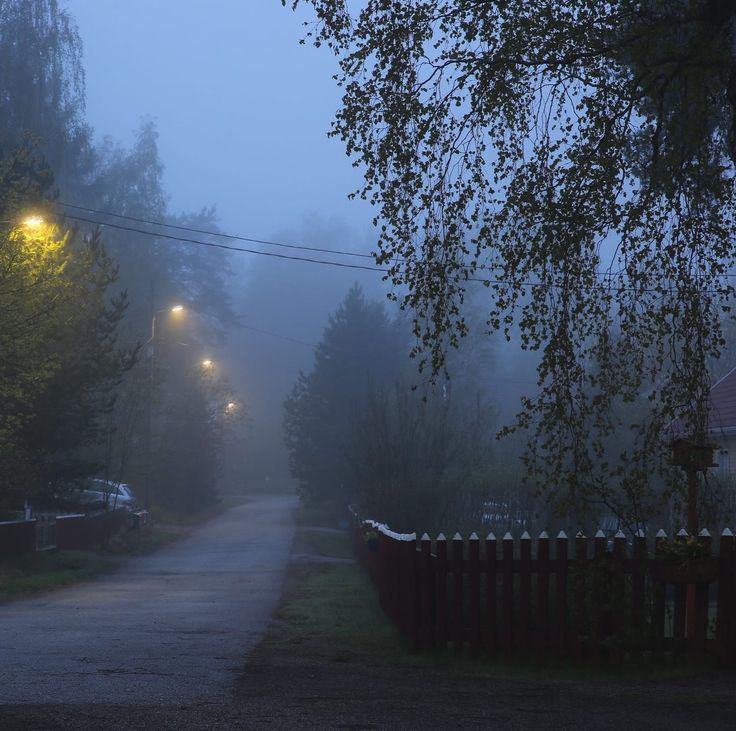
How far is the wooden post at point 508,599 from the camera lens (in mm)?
11492

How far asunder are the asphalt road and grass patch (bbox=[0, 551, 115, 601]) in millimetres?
604

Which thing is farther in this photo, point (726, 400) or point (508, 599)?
point (726, 400)

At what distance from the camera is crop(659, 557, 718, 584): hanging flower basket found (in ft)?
34.9

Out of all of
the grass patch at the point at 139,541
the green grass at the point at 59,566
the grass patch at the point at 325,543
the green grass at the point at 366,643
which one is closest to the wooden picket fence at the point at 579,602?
the green grass at the point at 366,643

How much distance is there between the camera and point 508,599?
11484 millimetres

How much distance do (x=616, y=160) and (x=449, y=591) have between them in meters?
5.08

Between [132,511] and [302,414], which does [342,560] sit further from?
[302,414]

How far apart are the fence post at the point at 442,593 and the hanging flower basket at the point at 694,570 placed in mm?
2369

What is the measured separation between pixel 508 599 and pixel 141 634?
460cm

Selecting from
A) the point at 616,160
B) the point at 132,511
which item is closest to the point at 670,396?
the point at 616,160

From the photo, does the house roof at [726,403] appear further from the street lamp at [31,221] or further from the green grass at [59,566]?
the street lamp at [31,221]

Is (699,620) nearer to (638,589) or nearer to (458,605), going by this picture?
(638,589)

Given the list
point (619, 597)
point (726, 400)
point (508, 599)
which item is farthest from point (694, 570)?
point (726, 400)

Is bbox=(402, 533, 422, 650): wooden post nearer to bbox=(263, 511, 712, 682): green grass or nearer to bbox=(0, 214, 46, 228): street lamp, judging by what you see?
bbox=(263, 511, 712, 682): green grass
